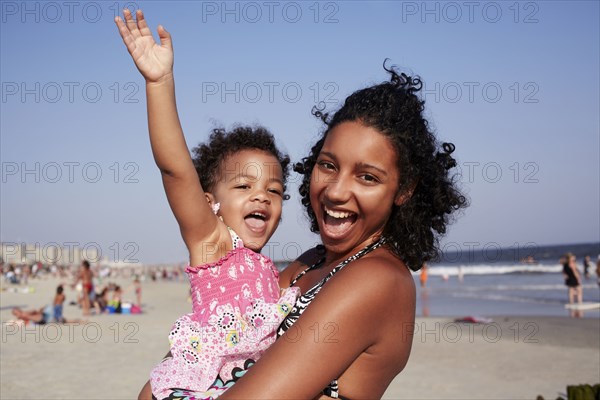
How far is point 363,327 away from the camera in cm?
213

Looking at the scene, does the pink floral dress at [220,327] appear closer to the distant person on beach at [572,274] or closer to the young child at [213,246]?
the young child at [213,246]

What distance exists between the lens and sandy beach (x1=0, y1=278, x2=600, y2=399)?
9281 millimetres

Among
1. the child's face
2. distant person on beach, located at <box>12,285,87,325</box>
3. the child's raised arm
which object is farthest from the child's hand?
distant person on beach, located at <box>12,285,87,325</box>

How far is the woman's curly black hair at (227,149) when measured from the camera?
356 centimetres

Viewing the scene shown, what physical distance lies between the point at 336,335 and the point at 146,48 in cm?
118

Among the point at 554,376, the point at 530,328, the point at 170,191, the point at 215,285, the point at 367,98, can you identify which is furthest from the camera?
the point at 530,328

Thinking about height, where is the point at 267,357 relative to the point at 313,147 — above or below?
below

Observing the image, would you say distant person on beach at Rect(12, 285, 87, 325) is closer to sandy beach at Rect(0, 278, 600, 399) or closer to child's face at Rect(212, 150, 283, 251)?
sandy beach at Rect(0, 278, 600, 399)

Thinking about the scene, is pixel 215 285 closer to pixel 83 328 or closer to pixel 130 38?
pixel 130 38

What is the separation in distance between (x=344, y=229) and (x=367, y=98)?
527mm

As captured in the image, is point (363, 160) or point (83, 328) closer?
point (363, 160)

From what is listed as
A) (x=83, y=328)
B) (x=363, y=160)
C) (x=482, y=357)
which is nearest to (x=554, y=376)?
(x=482, y=357)

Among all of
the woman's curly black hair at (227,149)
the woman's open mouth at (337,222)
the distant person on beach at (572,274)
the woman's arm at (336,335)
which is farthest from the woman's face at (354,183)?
the distant person on beach at (572,274)

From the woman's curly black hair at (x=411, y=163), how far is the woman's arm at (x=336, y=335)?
35 centimetres
